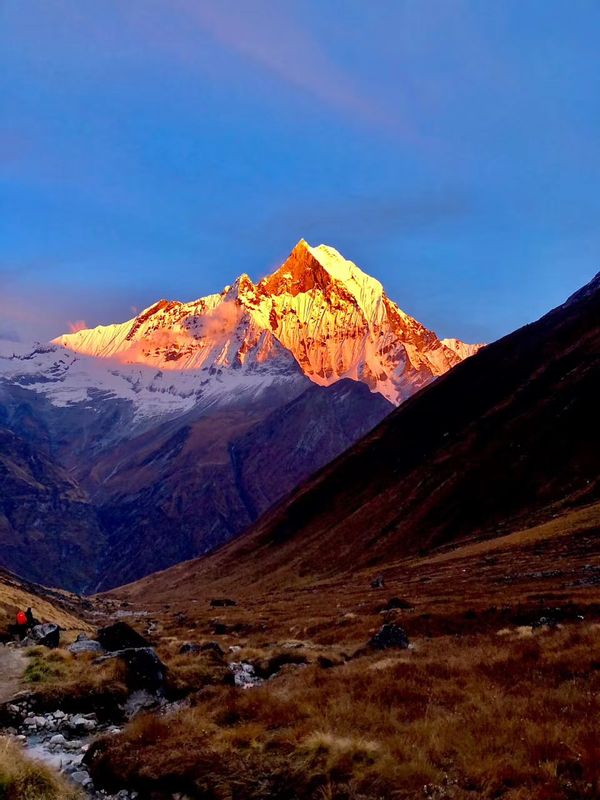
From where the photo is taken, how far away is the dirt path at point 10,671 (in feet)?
71.6

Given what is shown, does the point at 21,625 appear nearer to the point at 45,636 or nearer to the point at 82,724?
the point at 45,636

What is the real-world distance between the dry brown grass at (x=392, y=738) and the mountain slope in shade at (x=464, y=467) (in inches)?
2923

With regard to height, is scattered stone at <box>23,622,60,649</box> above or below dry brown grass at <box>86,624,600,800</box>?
above

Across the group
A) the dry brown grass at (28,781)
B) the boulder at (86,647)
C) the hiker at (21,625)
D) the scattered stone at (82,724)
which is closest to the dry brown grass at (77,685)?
the scattered stone at (82,724)

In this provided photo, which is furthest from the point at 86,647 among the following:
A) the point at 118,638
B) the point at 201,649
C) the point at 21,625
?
the point at 21,625

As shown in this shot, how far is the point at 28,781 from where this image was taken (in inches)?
503

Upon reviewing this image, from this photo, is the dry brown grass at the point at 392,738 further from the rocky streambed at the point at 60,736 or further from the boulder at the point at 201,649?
the boulder at the point at 201,649

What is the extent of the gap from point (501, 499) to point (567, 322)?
75.9 m

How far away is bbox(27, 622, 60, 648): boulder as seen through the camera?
109ft

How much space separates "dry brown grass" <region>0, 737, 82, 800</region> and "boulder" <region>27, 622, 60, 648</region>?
67.5 ft

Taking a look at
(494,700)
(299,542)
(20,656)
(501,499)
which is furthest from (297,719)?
(299,542)

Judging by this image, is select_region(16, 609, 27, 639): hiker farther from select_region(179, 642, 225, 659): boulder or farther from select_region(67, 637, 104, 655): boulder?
select_region(179, 642, 225, 659): boulder

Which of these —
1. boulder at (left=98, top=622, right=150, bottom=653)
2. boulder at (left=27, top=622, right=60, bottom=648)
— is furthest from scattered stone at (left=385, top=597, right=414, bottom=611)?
boulder at (left=27, top=622, right=60, bottom=648)

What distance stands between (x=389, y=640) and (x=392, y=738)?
16.6 metres
